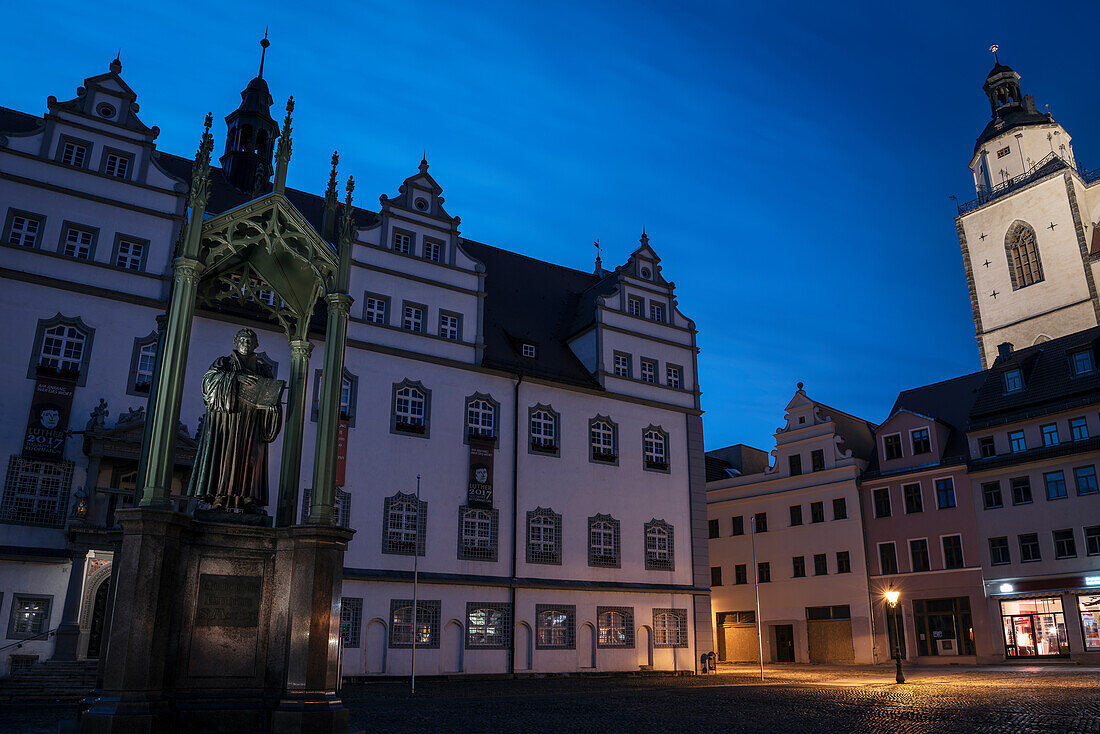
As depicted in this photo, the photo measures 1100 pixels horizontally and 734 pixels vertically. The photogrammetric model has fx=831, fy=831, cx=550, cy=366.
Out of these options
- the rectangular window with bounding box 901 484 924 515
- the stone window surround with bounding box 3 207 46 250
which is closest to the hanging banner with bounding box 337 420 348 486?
the stone window surround with bounding box 3 207 46 250

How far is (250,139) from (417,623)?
829 inches

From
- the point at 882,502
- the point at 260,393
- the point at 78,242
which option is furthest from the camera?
the point at 882,502

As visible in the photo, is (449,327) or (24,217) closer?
(24,217)

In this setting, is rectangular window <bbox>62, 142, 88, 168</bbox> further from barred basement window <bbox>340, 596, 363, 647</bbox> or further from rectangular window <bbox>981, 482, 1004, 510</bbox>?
rectangular window <bbox>981, 482, 1004, 510</bbox>

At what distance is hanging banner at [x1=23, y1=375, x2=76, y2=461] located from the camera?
23.1m

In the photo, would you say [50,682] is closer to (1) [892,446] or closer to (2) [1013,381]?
(1) [892,446]

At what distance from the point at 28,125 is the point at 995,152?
58602 millimetres

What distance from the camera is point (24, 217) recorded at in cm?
2486

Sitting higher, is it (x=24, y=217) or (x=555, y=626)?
(x=24, y=217)

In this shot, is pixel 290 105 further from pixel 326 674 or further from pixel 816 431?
pixel 816 431

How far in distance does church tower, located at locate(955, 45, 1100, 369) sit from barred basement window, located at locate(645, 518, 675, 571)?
105 feet

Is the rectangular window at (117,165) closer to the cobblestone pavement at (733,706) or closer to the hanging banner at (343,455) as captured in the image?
the hanging banner at (343,455)

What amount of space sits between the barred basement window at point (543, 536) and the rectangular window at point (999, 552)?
61.8ft

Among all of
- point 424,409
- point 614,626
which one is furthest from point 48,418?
point 614,626
